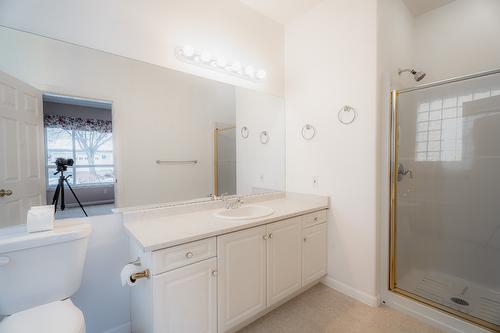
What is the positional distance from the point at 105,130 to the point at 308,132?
1760 mm

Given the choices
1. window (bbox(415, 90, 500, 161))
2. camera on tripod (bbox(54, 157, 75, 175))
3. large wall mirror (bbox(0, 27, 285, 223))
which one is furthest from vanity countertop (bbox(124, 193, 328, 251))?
window (bbox(415, 90, 500, 161))

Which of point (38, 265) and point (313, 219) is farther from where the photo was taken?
point (313, 219)

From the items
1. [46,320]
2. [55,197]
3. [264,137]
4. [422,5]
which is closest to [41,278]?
[46,320]

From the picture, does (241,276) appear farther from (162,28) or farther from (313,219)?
(162,28)

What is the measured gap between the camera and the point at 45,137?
1347 millimetres

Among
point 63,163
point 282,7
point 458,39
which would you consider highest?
point 282,7

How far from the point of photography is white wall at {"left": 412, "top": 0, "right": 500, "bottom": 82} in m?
2.13

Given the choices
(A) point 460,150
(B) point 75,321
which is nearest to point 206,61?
(B) point 75,321

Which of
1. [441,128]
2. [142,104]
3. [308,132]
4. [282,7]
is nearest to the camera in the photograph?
[142,104]

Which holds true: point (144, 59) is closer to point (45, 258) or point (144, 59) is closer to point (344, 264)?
point (45, 258)

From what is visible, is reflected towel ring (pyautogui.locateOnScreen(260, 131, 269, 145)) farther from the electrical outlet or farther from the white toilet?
the white toilet

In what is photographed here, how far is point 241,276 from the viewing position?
1540 mm

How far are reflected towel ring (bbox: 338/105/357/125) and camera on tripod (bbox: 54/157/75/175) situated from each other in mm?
2080

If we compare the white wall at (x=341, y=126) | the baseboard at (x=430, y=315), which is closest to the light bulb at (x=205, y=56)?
the white wall at (x=341, y=126)
